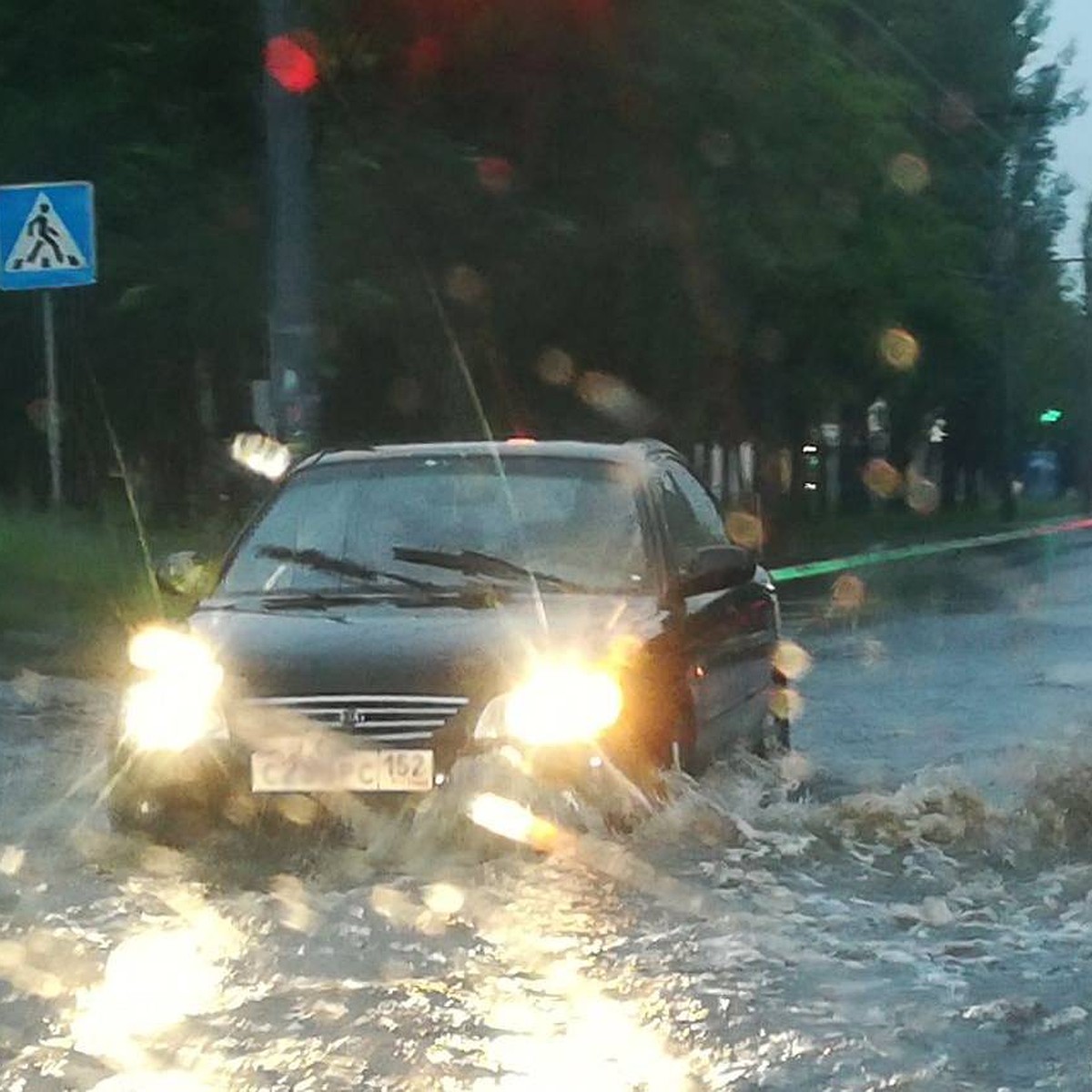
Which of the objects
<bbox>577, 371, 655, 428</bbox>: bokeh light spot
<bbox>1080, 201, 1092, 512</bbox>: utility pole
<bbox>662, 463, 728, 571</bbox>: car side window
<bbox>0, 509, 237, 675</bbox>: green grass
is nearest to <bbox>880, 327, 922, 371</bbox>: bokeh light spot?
<bbox>577, 371, 655, 428</bbox>: bokeh light spot

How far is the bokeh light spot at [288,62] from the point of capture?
16.7 metres

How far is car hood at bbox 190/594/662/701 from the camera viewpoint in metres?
8.12

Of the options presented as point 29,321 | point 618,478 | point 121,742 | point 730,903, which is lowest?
point 730,903

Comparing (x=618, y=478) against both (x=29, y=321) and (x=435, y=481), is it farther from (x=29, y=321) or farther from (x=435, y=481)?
(x=29, y=321)

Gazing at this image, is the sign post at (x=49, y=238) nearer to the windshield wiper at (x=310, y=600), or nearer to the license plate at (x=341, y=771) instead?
the windshield wiper at (x=310, y=600)

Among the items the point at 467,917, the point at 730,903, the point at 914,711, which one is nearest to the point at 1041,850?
the point at 730,903

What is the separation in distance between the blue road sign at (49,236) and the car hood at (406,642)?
8891 millimetres

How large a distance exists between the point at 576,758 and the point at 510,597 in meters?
0.81

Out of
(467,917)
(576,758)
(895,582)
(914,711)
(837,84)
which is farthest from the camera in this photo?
(895,582)

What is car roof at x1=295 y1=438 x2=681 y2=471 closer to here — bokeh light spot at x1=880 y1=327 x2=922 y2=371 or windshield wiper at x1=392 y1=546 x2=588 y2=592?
windshield wiper at x1=392 y1=546 x2=588 y2=592

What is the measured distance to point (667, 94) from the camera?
23.6 m

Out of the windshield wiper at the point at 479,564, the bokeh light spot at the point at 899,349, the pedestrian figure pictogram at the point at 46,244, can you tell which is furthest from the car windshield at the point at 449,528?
the bokeh light spot at the point at 899,349

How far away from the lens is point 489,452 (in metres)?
9.64

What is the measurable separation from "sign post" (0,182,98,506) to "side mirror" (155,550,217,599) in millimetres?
7762
